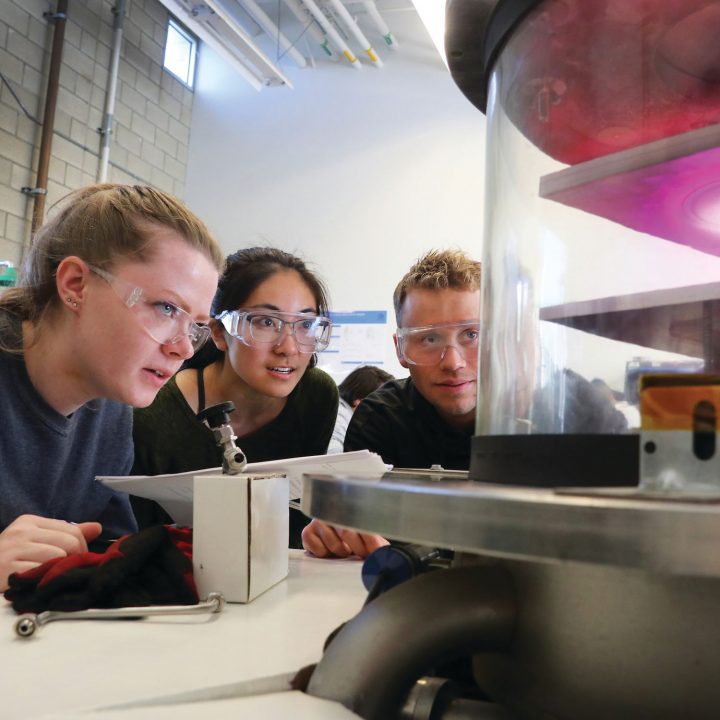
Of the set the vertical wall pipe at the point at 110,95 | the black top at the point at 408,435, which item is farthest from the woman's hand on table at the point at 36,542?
the vertical wall pipe at the point at 110,95

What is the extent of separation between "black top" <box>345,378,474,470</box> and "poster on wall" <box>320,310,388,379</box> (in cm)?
237

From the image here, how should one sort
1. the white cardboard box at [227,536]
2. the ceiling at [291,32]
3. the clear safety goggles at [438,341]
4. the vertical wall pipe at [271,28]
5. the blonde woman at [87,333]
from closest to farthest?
the white cardboard box at [227,536]
the blonde woman at [87,333]
the clear safety goggles at [438,341]
the ceiling at [291,32]
the vertical wall pipe at [271,28]

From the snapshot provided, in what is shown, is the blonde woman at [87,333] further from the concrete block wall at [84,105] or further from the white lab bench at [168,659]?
the concrete block wall at [84,105]

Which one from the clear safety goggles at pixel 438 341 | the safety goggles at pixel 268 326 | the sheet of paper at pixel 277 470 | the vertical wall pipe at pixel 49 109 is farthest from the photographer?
the vertical wall pipe at pixel 49 109

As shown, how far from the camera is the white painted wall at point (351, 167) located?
4156mm

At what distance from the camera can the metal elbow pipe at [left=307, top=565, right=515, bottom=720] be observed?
1.23 feet

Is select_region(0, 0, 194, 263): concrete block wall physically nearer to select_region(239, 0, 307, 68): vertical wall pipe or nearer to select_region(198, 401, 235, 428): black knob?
select_region(239, 0, 307, 68): vertical wall pipe

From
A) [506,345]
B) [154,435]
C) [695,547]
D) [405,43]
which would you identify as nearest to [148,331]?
[154,435]

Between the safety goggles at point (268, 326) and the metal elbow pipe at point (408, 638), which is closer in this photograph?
the metal elbow pipe at point (408, 638)

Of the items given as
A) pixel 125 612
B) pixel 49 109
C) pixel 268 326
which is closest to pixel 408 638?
pixel 125 612

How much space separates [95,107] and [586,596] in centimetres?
458

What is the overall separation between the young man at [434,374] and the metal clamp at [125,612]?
100 cm

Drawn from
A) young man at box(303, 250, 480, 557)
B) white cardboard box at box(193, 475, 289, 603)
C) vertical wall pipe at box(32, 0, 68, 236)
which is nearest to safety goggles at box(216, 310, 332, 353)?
young man at box(303, 250, 480, 557)

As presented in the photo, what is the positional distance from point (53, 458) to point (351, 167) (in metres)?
3.58
